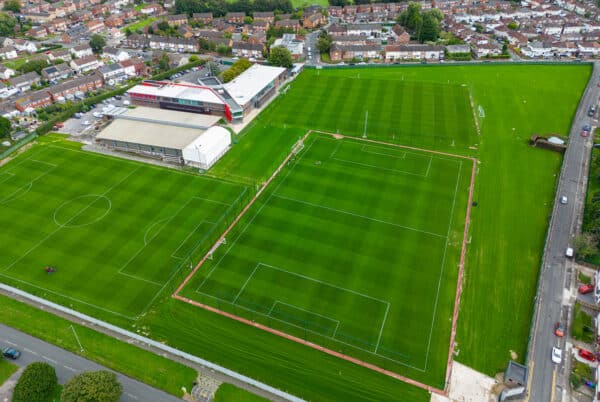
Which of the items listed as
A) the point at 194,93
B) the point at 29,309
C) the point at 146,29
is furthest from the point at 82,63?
the point at 29,309

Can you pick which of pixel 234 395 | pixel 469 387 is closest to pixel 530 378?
pixel 469 387

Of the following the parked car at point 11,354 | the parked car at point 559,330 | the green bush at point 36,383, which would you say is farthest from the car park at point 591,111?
the parked car at point 11,354

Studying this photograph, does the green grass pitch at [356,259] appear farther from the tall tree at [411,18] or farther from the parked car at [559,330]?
the tall tree at [411,18]

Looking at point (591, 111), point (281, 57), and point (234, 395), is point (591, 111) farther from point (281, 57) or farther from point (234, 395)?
point (234, 395)

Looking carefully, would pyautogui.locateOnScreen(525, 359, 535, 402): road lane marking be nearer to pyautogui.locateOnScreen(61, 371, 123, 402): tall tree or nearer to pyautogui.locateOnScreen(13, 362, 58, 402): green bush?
pyautogui.locateOnScreen(61, 371, 123, 402): tall tree

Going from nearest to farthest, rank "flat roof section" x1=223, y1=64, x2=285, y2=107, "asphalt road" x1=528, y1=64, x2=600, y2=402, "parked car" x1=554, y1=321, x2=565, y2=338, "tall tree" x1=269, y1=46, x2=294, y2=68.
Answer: "asphalt road" x1=528, y1=64, x2=600, y2=402 → "parked car" x1=554, y1=321, x2=565, y2=338 → "flat roof section" x1=223, y1=64, x2=285, y2=107 → "tall tree" x1=269, y1=46, x2=294, y2=68

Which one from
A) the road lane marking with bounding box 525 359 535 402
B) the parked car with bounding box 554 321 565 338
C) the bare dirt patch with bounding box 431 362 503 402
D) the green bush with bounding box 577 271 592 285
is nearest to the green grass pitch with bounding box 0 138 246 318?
the bare dirt patch with bounding box 431 362 503 402
